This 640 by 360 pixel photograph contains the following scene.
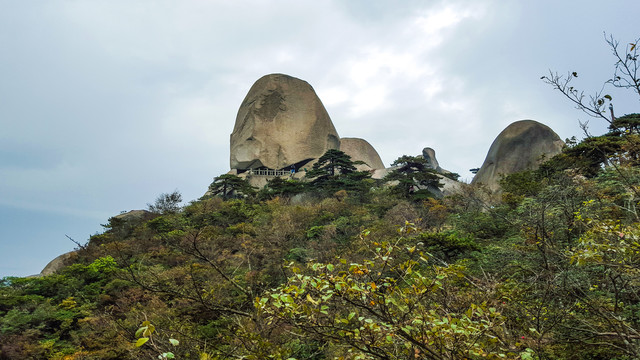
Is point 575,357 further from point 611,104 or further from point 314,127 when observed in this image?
point 314,127

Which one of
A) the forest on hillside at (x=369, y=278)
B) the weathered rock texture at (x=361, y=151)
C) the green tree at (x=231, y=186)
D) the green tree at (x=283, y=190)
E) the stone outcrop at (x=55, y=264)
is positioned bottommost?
the forest on hillside at (x=369, y=278)

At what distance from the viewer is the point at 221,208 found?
928 inches

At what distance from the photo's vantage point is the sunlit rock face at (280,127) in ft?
116

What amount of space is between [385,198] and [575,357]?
1670 cm

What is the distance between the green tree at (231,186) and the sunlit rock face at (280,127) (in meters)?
6.38

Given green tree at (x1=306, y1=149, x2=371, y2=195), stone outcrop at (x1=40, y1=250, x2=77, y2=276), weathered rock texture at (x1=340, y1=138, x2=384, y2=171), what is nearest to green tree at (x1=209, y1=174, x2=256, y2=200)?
green tree at (x1=306, y1=149, x2=371, y2=195)

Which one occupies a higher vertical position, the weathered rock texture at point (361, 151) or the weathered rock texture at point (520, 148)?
the weathered rock texture at point (361, 151)

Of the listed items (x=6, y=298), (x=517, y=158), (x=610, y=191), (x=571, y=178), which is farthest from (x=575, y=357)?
(x=517, y=158)

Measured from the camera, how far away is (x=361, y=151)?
42.4 m

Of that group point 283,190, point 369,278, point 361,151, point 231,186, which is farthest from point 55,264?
point 361,151

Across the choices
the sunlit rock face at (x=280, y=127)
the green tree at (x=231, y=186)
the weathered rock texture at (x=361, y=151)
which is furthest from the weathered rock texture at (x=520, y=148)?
the weathered rock texture at (x=361, y=151)

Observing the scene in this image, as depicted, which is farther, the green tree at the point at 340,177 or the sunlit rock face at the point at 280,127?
the sunlit rock face at the point at 280,127

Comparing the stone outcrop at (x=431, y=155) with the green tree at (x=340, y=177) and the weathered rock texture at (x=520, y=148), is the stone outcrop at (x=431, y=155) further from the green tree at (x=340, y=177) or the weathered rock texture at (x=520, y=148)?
the weathered rock texture at (x=520, y=148)

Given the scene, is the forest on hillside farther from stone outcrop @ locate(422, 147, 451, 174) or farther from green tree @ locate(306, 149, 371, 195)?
stone outcrop @ locate(422, 147, 451, 174)
